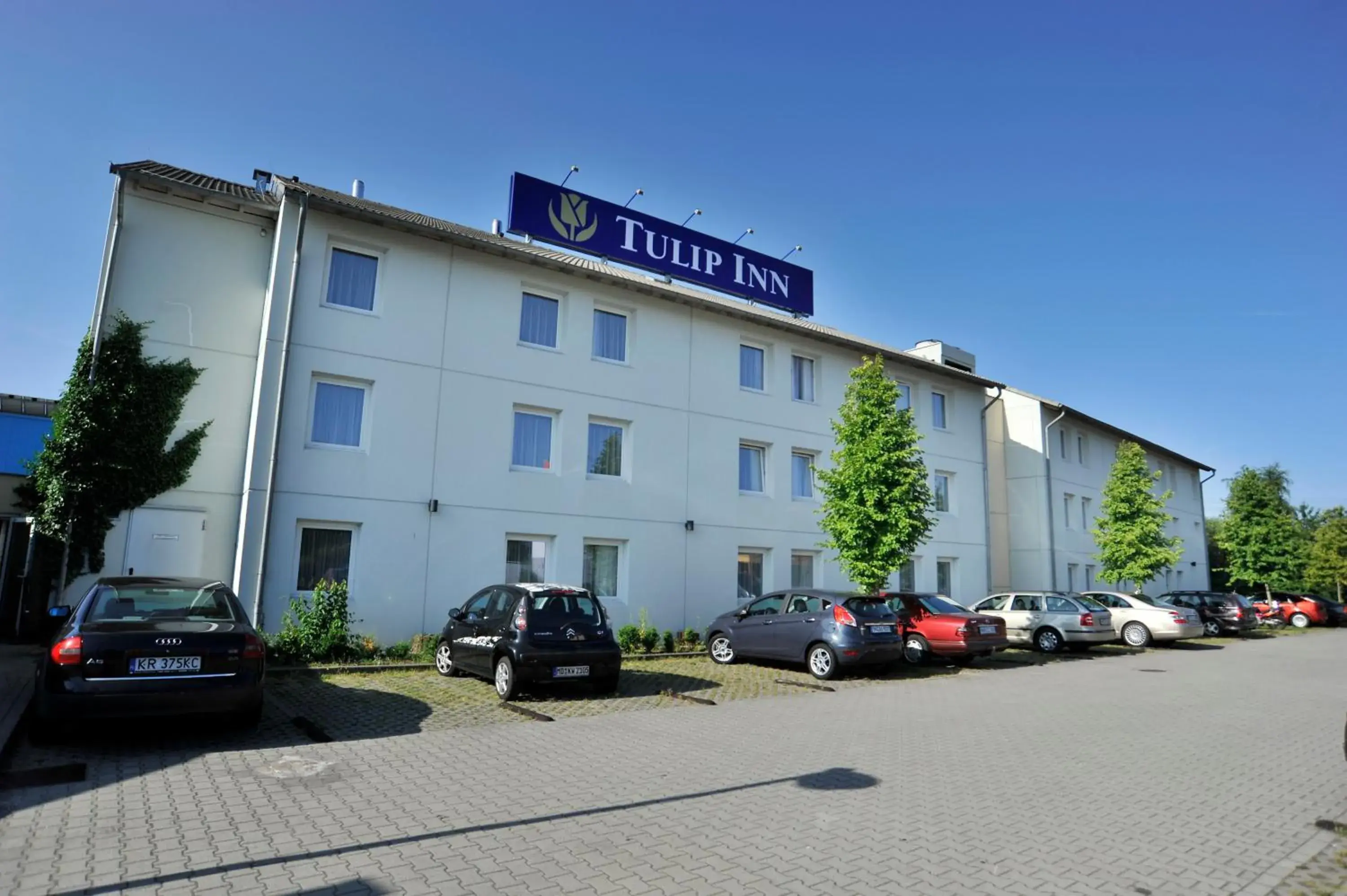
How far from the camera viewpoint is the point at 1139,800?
6.34 meters

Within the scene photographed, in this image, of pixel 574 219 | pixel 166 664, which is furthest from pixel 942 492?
pixel 166 664

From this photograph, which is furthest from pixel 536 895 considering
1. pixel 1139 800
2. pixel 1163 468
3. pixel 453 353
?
pixel 1163 468

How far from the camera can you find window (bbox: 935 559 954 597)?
1030 inches

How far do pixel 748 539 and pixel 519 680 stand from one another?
11.2m

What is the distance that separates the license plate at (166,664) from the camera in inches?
273

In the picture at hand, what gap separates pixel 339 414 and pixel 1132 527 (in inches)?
1013

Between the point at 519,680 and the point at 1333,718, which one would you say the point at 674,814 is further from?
the point at 1333,718

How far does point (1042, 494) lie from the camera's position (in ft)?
102

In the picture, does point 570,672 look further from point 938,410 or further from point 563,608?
point 938,410

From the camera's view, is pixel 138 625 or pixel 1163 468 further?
pixel 1163 468

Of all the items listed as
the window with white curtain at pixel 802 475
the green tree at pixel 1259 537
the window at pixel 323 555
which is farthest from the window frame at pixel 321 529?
the green tree at pixel 1259 537

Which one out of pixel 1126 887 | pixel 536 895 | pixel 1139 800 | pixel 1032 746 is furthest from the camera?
pixel 1032 746

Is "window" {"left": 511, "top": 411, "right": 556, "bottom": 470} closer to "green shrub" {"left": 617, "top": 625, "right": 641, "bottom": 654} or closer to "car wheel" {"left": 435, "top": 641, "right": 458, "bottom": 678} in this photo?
"green shrub" {"left": 617, "top": 625, "right": 641, "bottom": 654}

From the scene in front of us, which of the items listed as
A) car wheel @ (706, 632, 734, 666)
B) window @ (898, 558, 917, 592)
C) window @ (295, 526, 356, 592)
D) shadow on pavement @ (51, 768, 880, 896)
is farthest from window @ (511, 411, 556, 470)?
window @ (898, 558, 917, 592)
